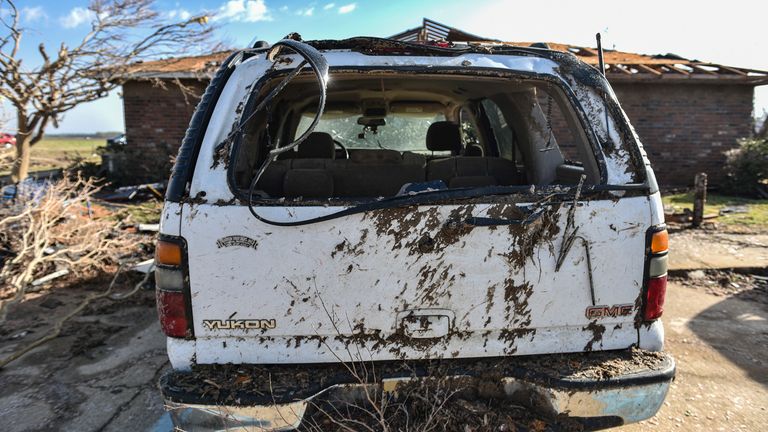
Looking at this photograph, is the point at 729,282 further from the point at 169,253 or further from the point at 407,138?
the point at 169,253

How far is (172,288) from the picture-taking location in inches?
73.8

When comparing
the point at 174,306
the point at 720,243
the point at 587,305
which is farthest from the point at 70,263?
→ the point at 720,243

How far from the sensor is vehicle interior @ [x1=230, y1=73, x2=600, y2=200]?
2381 millimetres

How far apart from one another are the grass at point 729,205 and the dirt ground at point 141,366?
3.72m

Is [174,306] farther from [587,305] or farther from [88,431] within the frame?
[587,305]

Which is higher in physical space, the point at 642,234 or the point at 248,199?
the point at 248,199

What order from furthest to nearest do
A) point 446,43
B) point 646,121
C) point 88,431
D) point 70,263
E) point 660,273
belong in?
point 646,121, point 70,263, point 88,431, point 446,43, point 660,273

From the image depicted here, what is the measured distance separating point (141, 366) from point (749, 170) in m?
12.5

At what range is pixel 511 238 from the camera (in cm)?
190

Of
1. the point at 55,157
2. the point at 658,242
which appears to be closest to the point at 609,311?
the point at 658,242

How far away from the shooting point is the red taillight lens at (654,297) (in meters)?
2.00

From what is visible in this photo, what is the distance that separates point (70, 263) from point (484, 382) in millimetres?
4971

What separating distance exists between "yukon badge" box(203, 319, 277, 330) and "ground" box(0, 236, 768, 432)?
1189 mm

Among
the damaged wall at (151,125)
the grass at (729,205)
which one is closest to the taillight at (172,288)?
the grass at (729,205)
